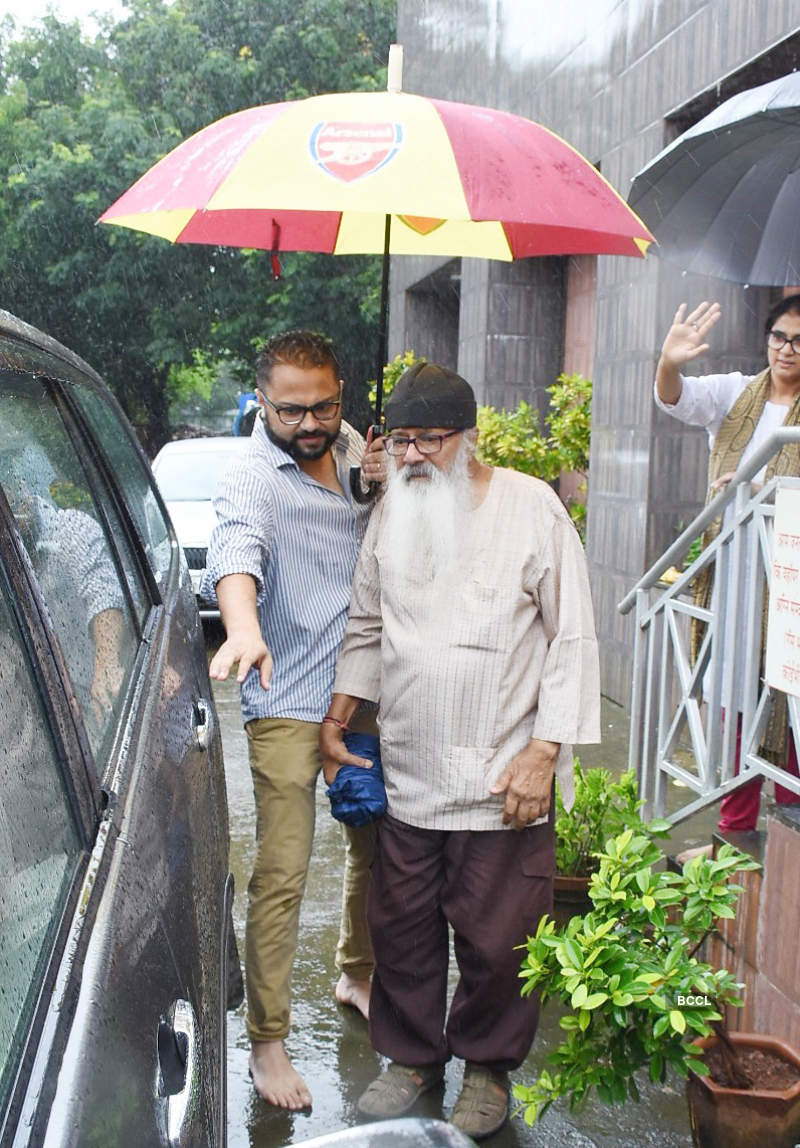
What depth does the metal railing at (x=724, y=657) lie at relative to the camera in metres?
3.44

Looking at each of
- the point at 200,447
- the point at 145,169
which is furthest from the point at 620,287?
the point at 145,169

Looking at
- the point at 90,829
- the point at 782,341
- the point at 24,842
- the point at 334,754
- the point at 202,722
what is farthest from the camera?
the point at 782,341

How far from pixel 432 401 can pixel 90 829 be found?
65.2 inches

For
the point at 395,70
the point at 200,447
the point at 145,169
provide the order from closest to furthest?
the point at 395,70 → the point at 200,447 → the point at 145,169

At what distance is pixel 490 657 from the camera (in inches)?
121

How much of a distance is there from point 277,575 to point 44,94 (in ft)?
94.6

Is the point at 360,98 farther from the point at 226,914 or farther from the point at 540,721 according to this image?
the point at 226,914

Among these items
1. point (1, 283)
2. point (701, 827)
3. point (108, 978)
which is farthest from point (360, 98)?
Result: point (1, 283)

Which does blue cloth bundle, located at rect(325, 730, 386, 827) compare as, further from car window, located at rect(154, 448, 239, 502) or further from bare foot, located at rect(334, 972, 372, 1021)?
car window, located at rect(154, 448, 239, 502)

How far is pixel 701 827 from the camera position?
17.3ft

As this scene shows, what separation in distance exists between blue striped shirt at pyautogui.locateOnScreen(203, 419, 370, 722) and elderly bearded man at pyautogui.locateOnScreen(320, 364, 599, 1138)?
178mm

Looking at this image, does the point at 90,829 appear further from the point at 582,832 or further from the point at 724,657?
the point at 582,832

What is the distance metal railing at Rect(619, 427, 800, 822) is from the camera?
135 inches

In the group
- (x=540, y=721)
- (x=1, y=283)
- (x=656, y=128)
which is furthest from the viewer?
(x=1, y=283)
